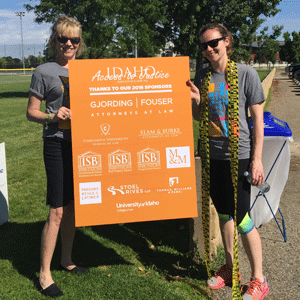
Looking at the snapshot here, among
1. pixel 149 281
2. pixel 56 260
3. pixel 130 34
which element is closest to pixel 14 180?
pixel 56 260

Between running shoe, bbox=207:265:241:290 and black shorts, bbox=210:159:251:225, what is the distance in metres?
0.59

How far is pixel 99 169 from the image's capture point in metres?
2.96

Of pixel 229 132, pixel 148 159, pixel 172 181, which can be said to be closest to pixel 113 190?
pixel 148 159

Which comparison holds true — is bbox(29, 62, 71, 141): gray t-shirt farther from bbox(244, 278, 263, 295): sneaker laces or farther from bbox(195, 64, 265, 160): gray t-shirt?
bbox(244, 278, 263, 295): sneaker laces

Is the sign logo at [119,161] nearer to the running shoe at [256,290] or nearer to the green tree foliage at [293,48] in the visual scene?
the running shoe at [256,290]

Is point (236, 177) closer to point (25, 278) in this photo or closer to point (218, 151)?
point (218, 151)

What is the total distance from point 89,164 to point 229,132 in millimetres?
1056

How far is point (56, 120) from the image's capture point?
9.61 feet

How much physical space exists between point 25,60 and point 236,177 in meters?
105

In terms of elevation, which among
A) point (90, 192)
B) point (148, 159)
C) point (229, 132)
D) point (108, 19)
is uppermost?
point (108, 19)

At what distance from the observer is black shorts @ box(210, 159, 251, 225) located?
2.94 metres

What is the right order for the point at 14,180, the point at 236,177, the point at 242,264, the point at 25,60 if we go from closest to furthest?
1. the point at 236,177
2. the point at 242,264
3. the point at 14,180
4. the point at 25,60

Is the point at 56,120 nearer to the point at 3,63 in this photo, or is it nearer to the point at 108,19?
the point at 108,19

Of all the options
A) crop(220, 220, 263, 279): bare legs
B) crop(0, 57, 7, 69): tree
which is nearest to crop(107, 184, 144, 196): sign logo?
crop(220, 220, 263, 279): bare legs
